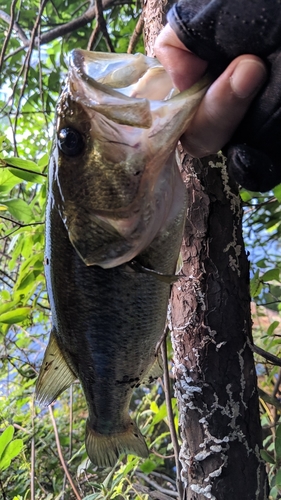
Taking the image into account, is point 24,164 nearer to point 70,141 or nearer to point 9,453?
point 70,141

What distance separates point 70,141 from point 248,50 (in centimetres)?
31

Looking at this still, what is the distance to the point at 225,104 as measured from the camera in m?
0.64

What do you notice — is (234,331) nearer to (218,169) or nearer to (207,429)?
(207,429)

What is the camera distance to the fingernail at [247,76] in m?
0.60

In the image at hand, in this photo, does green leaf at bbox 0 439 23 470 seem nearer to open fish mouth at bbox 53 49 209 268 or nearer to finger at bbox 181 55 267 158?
open fish mouth at bbox 53 49 209 268

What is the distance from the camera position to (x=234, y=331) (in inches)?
43.5

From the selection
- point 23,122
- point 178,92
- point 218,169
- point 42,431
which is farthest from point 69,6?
point 42,431

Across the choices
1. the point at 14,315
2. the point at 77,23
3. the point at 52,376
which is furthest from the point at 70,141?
the point at 77,23

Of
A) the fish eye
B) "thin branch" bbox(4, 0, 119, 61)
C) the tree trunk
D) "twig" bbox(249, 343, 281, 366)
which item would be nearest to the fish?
the fish eye

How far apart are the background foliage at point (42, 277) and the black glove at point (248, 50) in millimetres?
354

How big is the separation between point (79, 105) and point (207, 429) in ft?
2.76

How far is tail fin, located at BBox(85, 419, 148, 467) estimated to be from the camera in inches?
37.5

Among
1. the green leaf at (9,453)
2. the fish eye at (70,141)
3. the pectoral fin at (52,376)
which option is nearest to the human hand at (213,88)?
the fish eye at (70,141)

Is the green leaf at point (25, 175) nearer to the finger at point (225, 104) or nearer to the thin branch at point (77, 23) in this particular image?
the finger at point (225, 104)
